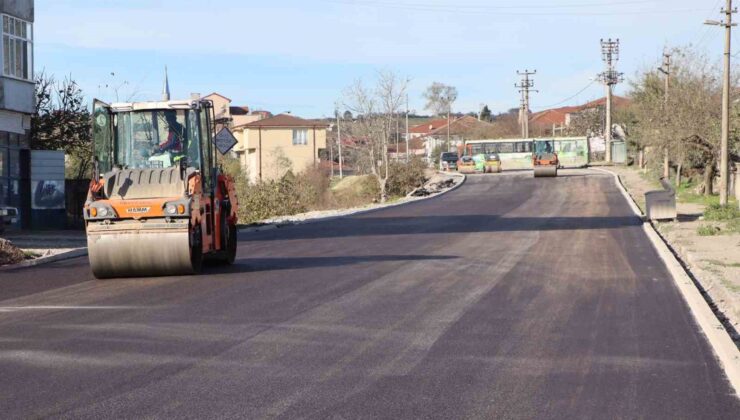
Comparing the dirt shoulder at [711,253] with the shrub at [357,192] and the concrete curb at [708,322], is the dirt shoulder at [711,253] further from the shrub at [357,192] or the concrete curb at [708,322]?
the shrub at [357,192]

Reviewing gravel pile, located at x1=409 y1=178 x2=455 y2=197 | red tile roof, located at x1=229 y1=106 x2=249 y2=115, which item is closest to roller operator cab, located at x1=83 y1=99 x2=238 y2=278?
gravel pile, located at x1=409 y1=178 x2=455 y2=197

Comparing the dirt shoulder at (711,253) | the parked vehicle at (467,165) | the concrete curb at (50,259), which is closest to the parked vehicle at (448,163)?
the parked vehicle at (467,165)

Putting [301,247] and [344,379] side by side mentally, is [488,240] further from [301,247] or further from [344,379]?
[344,379]

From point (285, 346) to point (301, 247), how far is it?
12810 millimetres

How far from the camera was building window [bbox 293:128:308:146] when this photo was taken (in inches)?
3720

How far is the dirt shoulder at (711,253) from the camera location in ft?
45.5

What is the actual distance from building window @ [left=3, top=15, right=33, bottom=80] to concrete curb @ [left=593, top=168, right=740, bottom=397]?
62.0ft

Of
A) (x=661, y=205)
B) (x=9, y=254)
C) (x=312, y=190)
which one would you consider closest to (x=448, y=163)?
(x=312, y=190)

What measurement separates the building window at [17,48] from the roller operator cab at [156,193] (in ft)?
45.1

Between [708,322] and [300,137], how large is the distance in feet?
276

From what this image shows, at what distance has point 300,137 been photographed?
9475 centimetres

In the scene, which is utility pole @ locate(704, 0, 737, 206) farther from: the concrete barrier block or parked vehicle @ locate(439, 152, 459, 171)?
parked vehicle @ locate(439, 152, 459, 171)

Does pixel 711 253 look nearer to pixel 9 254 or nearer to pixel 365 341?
pixel 365 341

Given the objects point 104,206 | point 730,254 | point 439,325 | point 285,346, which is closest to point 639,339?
point 439,325
